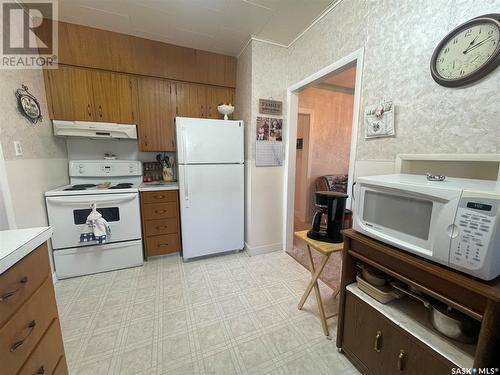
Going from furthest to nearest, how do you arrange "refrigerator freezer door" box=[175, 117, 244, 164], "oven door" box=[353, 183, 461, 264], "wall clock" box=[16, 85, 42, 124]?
"refrigerator freezer door" box=[175, 117, 244, 164] < "wall clock" box=[16, 85, 42, 124] < "oven door" box=[353, 183, 461, 264]

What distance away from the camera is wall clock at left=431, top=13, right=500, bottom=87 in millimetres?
900

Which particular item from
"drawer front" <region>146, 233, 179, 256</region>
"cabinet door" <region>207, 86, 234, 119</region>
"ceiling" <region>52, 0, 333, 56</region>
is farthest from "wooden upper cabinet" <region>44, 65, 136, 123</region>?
"drawer front" <region>146, 233, 179, 256</region>

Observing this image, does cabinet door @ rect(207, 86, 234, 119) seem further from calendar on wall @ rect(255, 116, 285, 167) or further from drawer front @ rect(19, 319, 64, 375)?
drawer front @ rect(19, 319, 64, 375)

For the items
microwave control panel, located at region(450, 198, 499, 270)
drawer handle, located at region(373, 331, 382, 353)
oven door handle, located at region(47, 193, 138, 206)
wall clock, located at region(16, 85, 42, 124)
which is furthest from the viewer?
oven door handle, located at region(47, 193, 138, 206)

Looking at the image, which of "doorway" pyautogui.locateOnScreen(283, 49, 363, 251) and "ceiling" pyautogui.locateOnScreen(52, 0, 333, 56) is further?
"doorway" pyautogui.locateOnScreen(283, 49, 363, 251)

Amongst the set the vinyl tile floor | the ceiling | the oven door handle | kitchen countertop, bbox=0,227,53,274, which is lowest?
the vinyl tile floor

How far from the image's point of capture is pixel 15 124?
1627 millimetres

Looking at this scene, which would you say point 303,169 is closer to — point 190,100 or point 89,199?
point 190,100

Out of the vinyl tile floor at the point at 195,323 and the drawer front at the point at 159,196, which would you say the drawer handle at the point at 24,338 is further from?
the drawer front at the point at 159,196

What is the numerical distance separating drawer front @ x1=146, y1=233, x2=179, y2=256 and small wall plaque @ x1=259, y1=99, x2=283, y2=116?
1.85 meters

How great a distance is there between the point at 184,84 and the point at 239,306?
8.51 ft

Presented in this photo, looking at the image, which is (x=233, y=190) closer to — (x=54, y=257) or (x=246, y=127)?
(x=246, y=127)

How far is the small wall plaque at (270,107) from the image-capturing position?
93.0 inches
